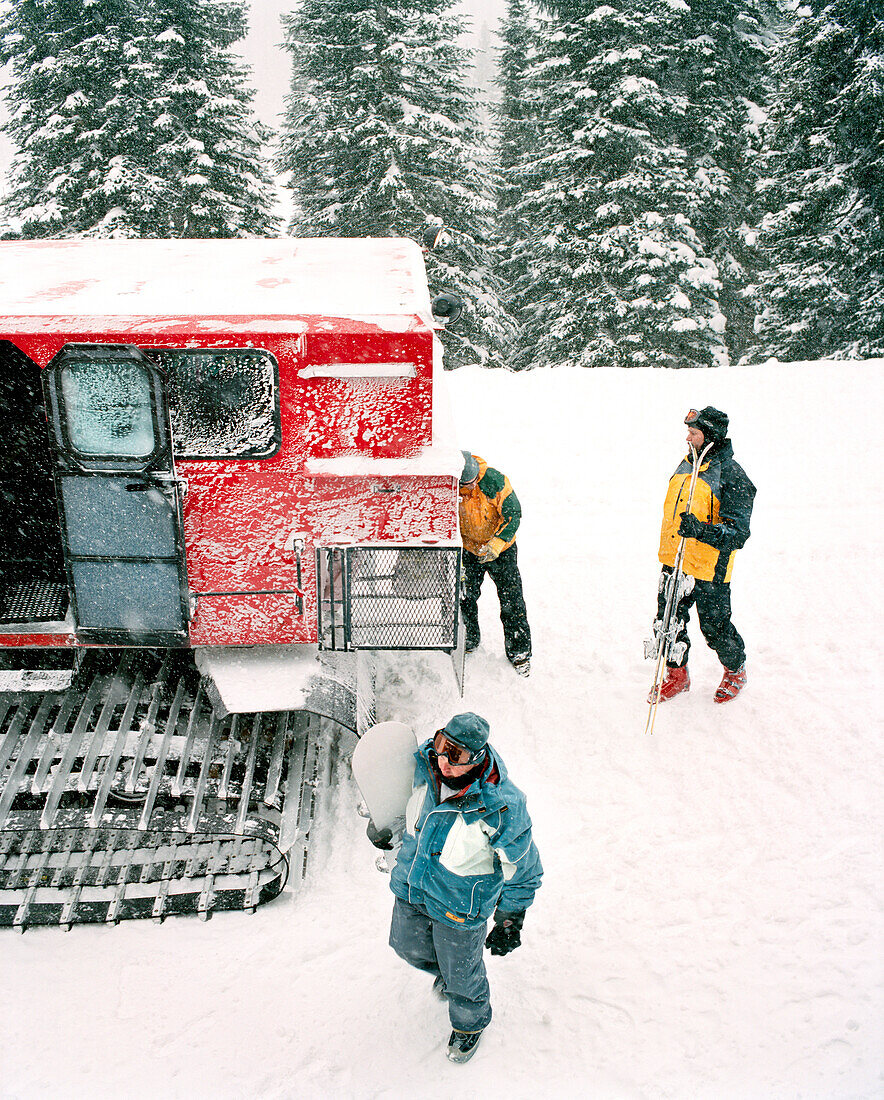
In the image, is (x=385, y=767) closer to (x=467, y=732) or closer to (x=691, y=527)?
(x=467, y=732)

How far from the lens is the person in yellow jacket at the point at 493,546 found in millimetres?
5035

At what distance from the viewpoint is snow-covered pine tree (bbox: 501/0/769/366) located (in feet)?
59.4

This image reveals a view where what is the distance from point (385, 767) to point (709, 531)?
263cm

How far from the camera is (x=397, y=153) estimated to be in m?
18.7

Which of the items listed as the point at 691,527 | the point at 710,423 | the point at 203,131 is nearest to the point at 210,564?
the point at 691,527

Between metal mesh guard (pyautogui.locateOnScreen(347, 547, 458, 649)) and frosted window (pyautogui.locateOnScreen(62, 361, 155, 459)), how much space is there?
1.22 m

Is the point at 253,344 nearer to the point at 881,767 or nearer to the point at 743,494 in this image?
the point at 743,494

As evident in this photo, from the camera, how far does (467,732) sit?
2.50 meters

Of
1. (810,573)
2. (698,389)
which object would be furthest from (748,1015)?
(698,389)

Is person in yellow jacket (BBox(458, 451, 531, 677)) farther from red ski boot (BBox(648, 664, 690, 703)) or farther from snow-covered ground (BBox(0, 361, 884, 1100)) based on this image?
red ski boot (BBox(648, 664, 690, 703))

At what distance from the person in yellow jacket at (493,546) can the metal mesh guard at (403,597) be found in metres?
1.10

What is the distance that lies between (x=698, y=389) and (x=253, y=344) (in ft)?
29.2

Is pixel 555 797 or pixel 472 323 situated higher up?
pixel 555 797

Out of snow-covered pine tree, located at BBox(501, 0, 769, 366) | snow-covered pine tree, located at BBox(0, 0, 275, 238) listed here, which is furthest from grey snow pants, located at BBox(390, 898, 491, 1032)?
snow-covered pine tree, located at BBox(501, 0, 769, 366)
